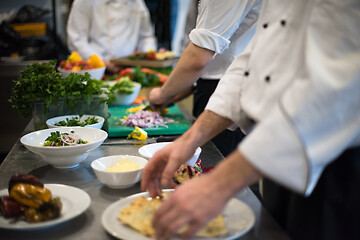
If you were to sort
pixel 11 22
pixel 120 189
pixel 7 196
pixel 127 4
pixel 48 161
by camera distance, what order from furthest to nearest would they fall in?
pixel 11 22 < pixel 127 4 < pixel 48 161 < pixel 120 189 < pixel 7 196

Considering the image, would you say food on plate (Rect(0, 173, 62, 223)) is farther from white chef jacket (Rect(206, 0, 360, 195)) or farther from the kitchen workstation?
white chef jacket (Rect(206, 0, 360, 195))

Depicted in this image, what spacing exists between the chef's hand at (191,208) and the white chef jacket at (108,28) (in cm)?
370

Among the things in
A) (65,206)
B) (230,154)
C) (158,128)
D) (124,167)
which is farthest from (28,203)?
(158,128)

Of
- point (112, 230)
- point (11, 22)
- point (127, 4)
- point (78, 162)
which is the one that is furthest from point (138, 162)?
point (11, 22)

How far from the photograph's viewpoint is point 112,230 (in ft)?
3.26

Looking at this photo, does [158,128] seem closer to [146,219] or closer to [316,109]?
[146,219]

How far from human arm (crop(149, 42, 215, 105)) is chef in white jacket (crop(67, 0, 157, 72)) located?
2.24m

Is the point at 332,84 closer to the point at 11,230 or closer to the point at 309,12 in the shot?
the point at 309,12

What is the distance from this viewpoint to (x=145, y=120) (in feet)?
7.14

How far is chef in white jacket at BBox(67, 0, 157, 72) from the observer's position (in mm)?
4413

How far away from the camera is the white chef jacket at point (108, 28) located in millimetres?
4414

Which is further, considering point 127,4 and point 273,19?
point 127,4

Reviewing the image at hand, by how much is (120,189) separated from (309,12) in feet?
2.55

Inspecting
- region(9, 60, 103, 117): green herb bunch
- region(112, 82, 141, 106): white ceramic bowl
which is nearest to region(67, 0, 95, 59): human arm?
region(112, 82, 141, 106): white ceramic bowl
